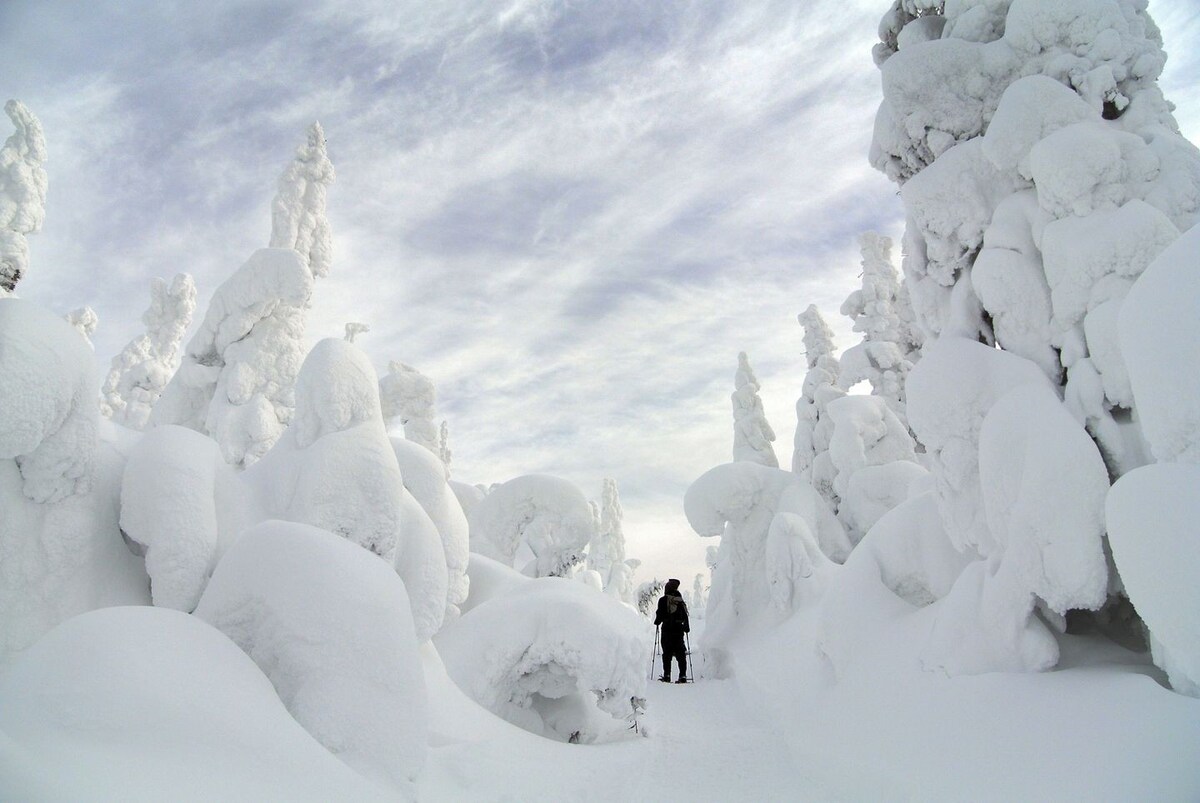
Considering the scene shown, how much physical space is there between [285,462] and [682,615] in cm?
811

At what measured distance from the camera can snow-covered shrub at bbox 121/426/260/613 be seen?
12.8 feet

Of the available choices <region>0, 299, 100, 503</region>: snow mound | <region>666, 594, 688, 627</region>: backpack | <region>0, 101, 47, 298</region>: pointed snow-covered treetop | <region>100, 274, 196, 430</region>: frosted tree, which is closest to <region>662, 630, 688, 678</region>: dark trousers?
<region>666, 594, 688, 627</region>: backpack

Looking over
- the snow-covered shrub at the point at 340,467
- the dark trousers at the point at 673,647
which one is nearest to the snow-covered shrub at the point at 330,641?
the snow-covered shrub at the point at 340,467

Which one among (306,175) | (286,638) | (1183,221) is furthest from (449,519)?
(306,175)

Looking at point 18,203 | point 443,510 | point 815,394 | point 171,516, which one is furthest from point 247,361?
point 815,394

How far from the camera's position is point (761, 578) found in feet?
42.7

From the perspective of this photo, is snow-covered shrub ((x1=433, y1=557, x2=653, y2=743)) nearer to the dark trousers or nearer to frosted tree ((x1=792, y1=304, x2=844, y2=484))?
the dark trousers

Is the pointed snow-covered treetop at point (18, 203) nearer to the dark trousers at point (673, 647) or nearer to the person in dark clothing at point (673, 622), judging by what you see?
the person in dark clothing at point (673, 622)

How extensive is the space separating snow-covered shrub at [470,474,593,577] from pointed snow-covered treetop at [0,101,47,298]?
22.2 feet

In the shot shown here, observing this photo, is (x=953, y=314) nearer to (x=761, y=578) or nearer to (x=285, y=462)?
(x=285, y=462)

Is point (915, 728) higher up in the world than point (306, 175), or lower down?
lower down

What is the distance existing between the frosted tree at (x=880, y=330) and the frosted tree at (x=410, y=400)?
9962mm

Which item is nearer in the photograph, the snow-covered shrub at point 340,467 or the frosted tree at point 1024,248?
the frosted tree at point 1024,248

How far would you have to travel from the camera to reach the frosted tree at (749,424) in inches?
615
